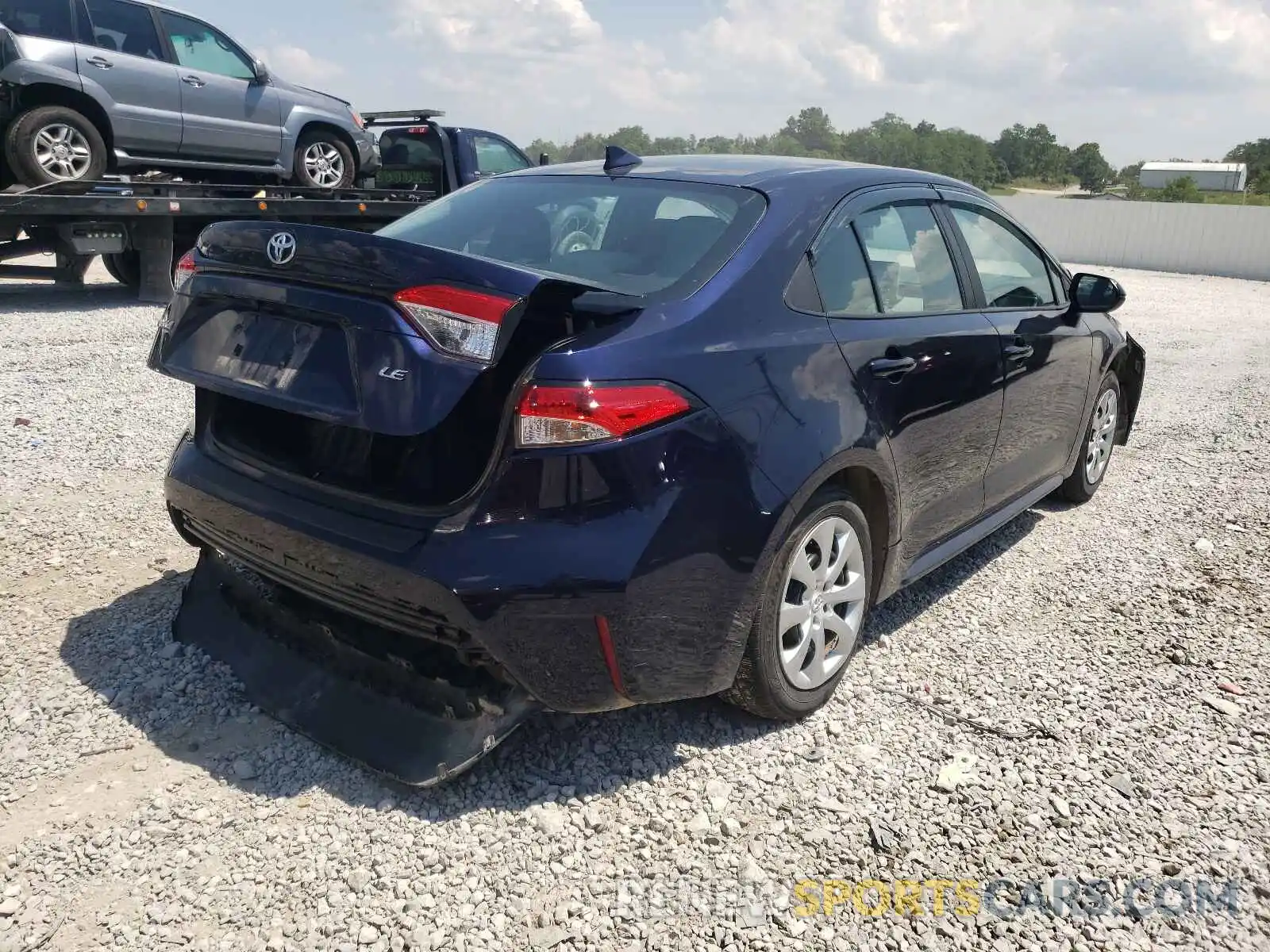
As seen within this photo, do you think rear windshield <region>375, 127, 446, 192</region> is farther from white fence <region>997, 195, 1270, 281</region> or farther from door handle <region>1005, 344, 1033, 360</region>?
white fence <region>997, 195, 1270, 281</region>

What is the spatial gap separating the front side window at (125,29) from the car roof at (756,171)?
7.87 meters

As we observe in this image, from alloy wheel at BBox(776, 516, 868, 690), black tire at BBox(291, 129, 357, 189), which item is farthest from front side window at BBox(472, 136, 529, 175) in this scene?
alloy wheel at BBox(776, 516, 868, 690)

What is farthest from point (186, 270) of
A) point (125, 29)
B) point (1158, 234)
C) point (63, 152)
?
point (1158, 234)

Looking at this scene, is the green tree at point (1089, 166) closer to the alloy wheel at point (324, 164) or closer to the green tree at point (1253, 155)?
the green tree at point (1253, 155)

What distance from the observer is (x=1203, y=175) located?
6381 cm

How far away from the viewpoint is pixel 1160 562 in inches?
173

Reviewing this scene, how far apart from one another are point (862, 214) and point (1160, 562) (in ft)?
7.64

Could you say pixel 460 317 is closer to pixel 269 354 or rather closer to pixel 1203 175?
pixel 269 354

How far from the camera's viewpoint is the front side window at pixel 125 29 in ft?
30.8

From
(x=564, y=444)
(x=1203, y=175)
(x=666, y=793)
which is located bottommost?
(x=666, y=793)

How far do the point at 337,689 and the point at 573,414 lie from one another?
1.10 meters

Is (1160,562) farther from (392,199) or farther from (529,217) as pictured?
(392,199)

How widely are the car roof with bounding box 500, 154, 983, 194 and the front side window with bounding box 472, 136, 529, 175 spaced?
31.0ft

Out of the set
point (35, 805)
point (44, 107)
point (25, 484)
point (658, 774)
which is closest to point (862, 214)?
point (658, 774)
